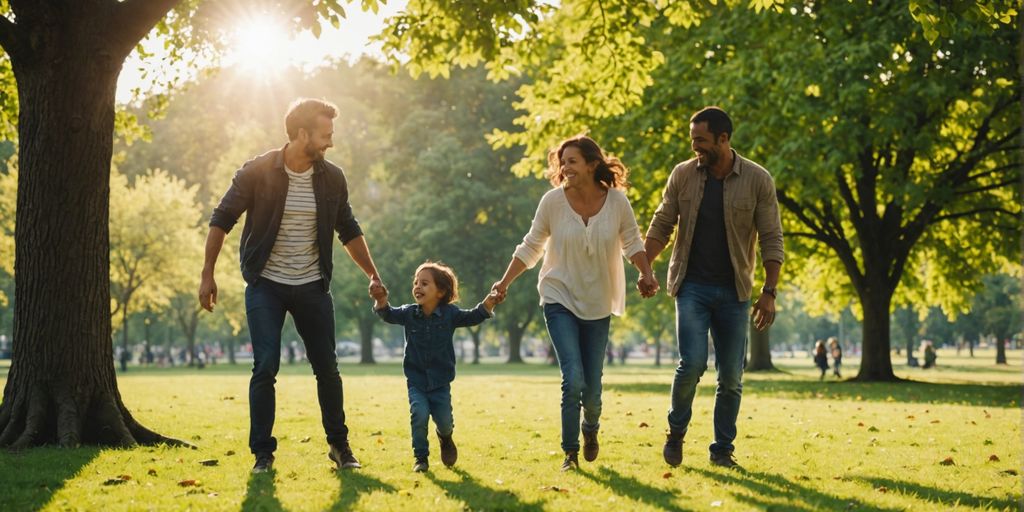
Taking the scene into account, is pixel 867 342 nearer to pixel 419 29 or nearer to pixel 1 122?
pixel 419 29

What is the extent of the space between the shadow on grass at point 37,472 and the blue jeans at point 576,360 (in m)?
3.24

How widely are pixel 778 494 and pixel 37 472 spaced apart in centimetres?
477

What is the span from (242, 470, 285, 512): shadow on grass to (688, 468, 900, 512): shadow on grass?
2.62 metres

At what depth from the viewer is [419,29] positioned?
12312 millimetres

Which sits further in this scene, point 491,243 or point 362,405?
point 491,243

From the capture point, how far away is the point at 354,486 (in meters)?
6.30

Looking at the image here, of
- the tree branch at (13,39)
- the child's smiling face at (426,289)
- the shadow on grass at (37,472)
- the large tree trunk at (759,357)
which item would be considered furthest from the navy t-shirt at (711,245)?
the large tree trunk at (759,357)

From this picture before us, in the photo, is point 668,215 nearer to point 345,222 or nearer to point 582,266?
point 582,266

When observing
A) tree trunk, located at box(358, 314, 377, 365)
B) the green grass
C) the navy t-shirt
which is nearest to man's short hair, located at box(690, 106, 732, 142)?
the navy t-shirt

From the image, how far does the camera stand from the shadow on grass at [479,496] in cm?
559

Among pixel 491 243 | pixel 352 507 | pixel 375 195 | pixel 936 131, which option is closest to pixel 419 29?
Result: pixel 352 507

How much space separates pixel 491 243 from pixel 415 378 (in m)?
39.8

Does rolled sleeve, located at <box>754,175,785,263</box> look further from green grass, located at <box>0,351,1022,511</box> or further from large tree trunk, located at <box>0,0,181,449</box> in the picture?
large tree trunk, located at <box>0,0,181,449</box>

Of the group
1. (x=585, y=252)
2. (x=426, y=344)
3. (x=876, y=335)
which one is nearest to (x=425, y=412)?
(x=426, y=344)
